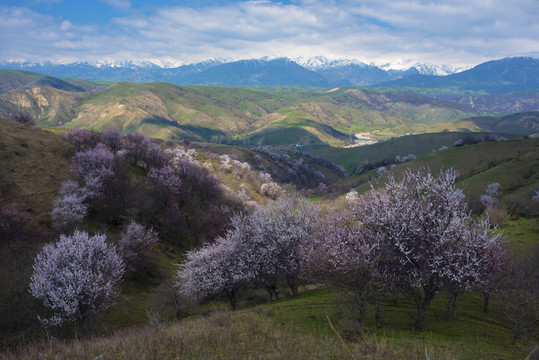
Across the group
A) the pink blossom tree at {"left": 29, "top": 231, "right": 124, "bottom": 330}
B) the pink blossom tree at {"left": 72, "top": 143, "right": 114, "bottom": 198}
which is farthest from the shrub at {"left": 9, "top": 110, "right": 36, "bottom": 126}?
the pink blossom tree at {"left": 29, "top": 231, "right": 124, "bottom": 330}

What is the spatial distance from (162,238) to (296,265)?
38.4m

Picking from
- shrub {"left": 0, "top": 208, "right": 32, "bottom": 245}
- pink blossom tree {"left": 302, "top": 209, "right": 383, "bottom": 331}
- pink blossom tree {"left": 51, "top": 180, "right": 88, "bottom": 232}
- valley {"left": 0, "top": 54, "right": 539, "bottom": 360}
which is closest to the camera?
valley {"left": 0, "top": 54, "right": 539, "bottom": 360}

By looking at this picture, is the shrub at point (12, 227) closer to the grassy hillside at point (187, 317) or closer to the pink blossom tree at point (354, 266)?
the grassy hillside at point (187, 317)

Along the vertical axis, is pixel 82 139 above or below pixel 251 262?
above

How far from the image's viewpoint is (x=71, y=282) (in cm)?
2781

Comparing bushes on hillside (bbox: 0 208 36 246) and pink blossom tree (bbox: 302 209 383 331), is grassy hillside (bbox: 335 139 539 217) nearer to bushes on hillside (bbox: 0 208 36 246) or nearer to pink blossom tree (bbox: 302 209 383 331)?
pink blossom tree (bbox: 302 209 383 331)

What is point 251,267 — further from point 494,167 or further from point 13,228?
point 494,167

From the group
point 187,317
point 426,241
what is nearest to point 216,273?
point 187,317

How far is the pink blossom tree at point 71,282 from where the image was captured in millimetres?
26891

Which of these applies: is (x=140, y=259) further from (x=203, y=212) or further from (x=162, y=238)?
(x=203, y=212)

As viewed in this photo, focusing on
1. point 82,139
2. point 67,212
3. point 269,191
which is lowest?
point 269,191

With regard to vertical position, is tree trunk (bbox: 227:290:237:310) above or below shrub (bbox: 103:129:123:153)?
below

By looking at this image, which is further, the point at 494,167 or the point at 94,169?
the point at 494,167

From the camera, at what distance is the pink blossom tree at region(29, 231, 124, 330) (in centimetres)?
2689
